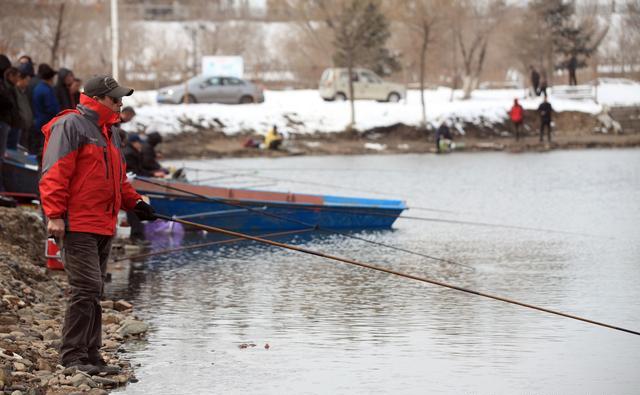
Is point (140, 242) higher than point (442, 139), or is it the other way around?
point (442, 139)

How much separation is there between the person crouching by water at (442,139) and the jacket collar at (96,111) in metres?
35.4

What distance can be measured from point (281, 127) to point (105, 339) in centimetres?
3744

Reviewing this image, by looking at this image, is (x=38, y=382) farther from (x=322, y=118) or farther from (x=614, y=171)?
(x=322, y=118)

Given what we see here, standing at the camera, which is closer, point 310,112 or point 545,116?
point 545,116

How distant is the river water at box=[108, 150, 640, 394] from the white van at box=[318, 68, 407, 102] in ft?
101

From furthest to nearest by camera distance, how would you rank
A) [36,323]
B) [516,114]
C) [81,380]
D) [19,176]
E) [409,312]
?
[516,114] → [19,176] → [409,312] → [36,323] → [81,380]

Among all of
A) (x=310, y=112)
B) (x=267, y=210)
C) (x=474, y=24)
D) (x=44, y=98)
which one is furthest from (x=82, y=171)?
(x=474, y=24)

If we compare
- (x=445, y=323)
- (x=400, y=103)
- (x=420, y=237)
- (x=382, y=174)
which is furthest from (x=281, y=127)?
(x=445, y=323)

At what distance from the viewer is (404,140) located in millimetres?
47875

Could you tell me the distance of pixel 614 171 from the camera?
32750 millimetres

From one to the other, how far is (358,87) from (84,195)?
1818 inches

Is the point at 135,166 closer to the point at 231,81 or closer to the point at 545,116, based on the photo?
the point at 545,116

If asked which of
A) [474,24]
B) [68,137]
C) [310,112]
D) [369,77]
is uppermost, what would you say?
[474,24]

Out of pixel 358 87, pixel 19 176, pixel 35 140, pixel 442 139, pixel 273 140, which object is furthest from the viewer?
pixel 358 87
